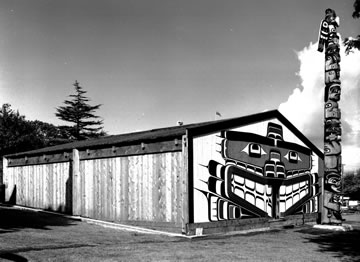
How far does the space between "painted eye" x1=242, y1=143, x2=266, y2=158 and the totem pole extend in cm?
336

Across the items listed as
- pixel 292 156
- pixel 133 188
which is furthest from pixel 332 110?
pixel 133 188

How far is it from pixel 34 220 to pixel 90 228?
2913 millimetres

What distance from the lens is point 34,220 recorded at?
58.4 ft

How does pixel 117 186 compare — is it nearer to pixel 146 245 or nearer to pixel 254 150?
pixel 146 245

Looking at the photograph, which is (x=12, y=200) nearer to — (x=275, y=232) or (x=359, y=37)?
(x=275, y=232)

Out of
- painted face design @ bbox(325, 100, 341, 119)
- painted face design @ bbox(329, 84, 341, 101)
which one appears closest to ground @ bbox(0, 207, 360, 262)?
painted face design @ bbox(325, 100, 341, 119)

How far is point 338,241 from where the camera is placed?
1555cm

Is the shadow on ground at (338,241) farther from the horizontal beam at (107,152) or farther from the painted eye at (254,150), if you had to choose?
the horizontal beam at (107,152)

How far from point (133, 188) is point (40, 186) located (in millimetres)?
8301

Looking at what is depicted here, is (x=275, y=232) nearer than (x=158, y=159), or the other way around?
(x=158, y=159)

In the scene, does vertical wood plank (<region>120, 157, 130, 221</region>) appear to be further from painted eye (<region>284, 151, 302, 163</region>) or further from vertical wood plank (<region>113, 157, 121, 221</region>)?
painted eye (<region>284, 151, 302, 163</region>)

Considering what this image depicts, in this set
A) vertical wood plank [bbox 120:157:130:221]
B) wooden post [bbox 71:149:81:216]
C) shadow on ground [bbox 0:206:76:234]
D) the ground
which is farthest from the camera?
wooden post [bbox 71:149:81:216]

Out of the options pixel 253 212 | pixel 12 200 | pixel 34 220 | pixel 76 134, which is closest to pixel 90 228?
pixel 34 220

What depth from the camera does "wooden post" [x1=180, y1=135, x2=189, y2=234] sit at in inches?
622
